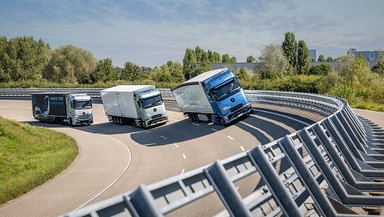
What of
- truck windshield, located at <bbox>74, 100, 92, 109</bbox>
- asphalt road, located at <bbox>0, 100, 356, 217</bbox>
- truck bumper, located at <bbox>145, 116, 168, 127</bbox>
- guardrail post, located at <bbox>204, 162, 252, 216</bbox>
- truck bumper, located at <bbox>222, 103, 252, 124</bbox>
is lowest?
asphalt road, located at <bbox>0, 100, 356, 217</bbox>

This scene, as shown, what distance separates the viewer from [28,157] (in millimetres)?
22922

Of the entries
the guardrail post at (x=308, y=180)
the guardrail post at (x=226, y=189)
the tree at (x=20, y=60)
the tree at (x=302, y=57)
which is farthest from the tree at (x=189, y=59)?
the guardrail post at (x=226, y=189)

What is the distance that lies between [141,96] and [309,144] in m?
29.7

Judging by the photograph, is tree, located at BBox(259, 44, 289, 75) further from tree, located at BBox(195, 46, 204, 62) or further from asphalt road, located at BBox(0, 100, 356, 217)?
asphalt road, located at BBox(0, 100, 356, 217)

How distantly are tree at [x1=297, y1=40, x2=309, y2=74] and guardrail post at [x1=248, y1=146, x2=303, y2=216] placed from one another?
113 metres

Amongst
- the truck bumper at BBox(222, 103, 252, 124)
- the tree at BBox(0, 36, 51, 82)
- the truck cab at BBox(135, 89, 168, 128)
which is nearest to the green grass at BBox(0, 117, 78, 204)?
the truck cab at BBox(135, 89, 168, 128)

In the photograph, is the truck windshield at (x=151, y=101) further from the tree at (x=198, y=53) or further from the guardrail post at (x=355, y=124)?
the tree at (x=198, y=53)

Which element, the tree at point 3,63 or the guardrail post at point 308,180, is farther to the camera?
the tree at point 3,63

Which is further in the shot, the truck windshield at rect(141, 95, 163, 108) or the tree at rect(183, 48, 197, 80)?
the tree at rect(183, 48, 197, 80)

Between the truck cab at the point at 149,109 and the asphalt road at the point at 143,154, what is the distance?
2.67 feet

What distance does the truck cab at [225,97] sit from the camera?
99.6 feet

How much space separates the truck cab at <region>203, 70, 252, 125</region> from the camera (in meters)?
30.3

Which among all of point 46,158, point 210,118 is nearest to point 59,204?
point 46,158

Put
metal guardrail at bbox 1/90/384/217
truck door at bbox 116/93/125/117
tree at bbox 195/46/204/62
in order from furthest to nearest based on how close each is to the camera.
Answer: tree at bbox 195/46/204/62 < truck door at bbox 116/93/125/117 < metal guardrail at bbox 1/90/384/217
